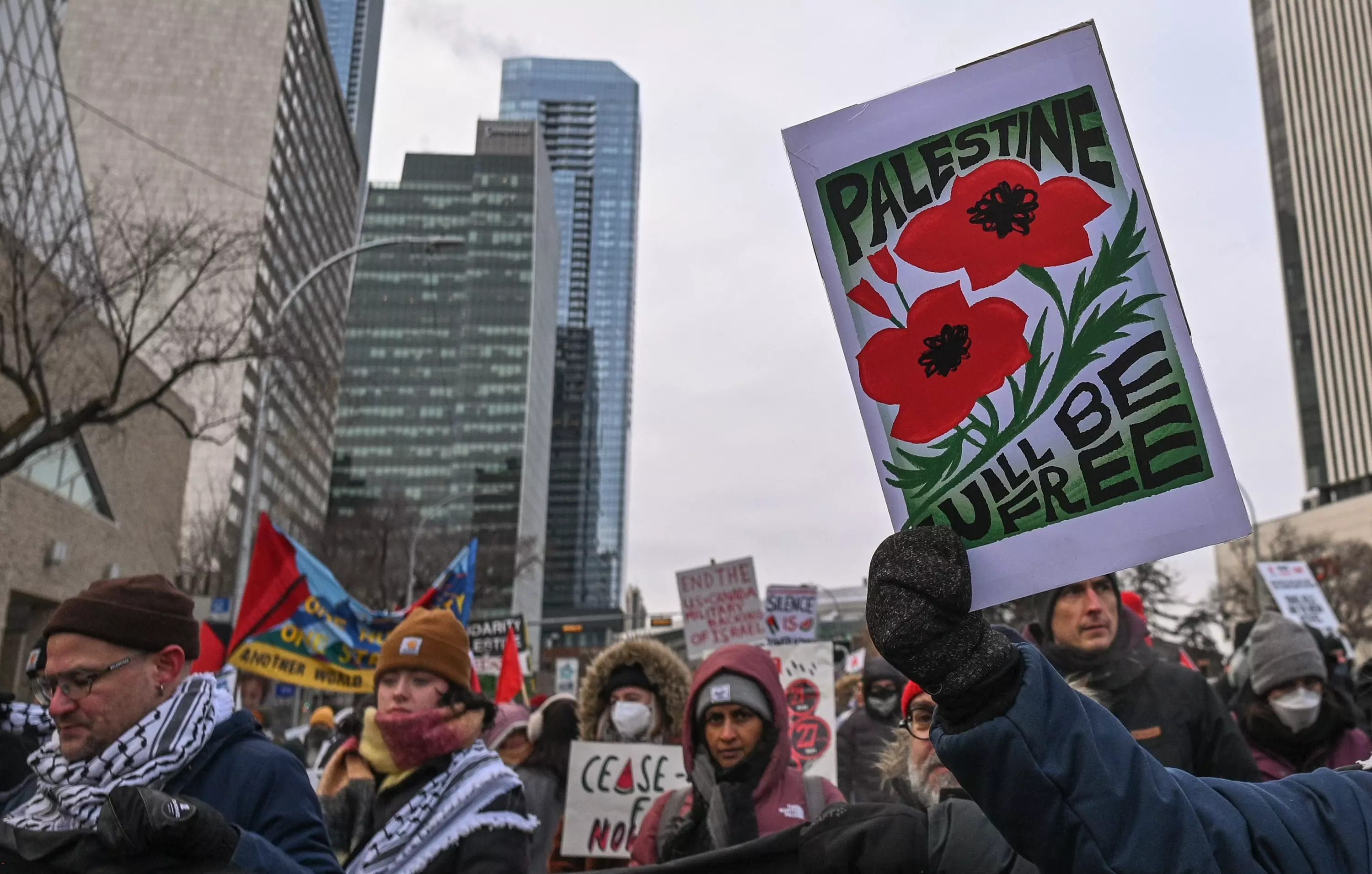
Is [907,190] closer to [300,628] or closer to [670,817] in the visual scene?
[670,817]

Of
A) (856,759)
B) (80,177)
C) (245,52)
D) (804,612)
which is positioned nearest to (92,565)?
(80,177)

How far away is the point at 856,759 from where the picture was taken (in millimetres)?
7340

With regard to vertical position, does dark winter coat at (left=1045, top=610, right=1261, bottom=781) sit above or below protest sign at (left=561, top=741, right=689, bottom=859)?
above

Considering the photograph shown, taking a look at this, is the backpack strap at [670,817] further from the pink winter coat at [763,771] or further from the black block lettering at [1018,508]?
the black block lettering at [1018,508]

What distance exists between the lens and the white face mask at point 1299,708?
431 cm

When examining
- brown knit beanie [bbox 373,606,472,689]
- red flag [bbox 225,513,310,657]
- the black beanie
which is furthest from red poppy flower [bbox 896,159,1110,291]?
red flag [bbox 225,513,310,657]

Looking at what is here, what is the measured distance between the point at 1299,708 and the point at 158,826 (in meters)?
4.05

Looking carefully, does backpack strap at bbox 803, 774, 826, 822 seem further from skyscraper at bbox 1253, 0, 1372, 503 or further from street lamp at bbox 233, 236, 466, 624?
skyscraper at bbox 1253, 0, 1372, 503

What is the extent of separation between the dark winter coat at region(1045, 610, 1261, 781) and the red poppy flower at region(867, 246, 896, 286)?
2241 millimetres

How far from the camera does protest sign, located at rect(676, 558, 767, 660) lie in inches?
404

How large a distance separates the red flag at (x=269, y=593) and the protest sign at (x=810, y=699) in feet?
11.3

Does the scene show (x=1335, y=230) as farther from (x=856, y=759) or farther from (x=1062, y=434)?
A: (x=1062, y=434)

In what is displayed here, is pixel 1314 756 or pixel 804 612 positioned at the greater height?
pixel 804 612

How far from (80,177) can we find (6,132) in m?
3.11
